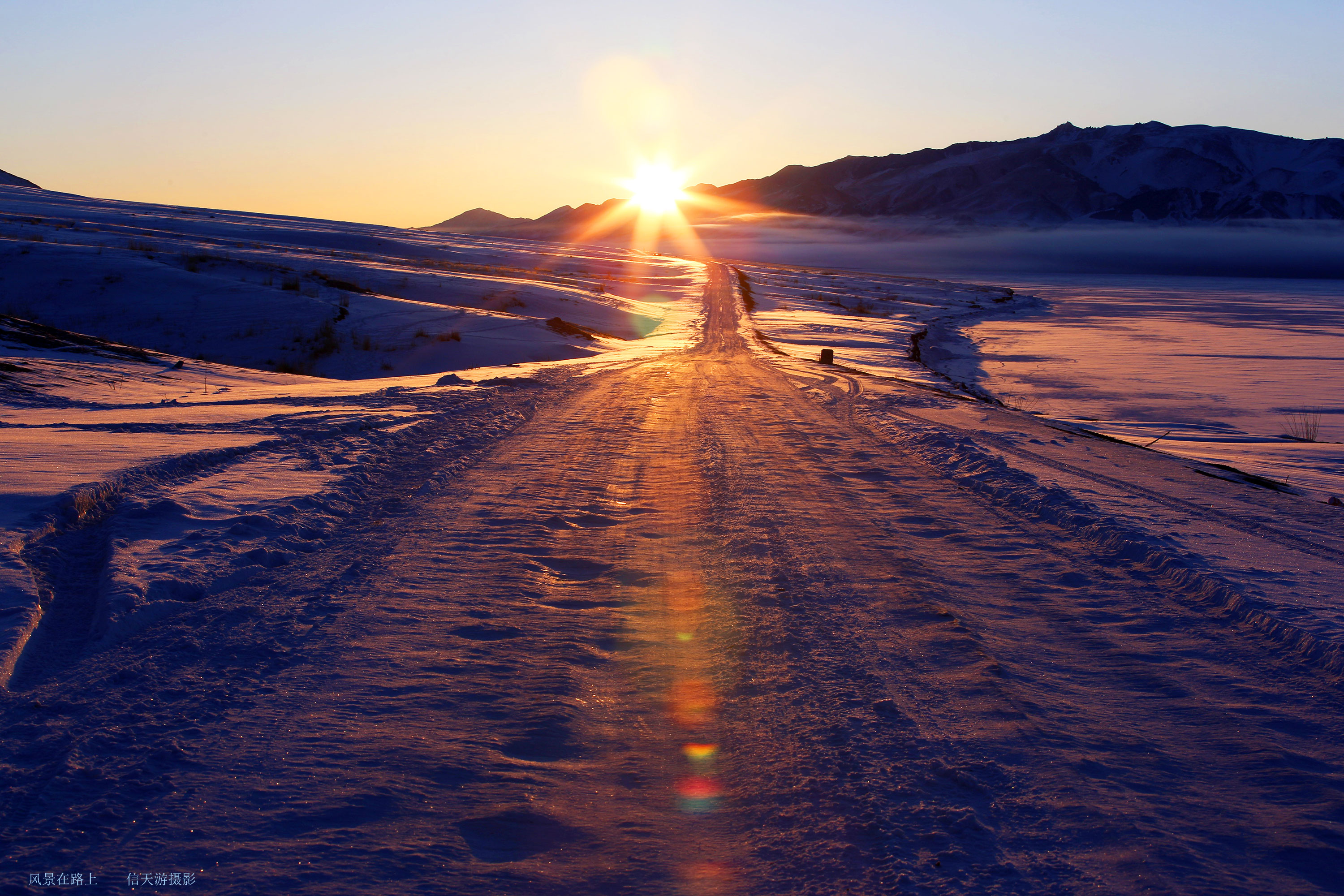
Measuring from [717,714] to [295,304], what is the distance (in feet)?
64.3

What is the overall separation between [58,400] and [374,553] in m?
6.81

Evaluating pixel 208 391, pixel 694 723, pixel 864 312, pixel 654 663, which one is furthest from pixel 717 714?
Answer: pixel 864 312

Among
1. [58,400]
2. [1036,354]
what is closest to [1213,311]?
[1036,354]

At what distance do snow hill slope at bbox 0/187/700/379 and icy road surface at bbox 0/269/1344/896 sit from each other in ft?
43.0

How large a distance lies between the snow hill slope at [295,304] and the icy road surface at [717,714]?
13.1 m

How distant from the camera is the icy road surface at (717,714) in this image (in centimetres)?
264

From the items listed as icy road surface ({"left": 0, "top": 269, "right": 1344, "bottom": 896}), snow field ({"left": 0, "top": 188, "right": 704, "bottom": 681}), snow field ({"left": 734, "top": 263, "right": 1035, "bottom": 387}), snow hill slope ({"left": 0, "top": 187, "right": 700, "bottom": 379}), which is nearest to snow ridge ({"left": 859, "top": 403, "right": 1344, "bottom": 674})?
icy road surface ({"left": 0, "top": 269, "right": 1344, "bottom": 896})

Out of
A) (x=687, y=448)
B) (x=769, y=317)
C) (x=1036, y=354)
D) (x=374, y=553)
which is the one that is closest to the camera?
(x=374, y=553)

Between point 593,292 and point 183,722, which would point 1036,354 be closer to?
point 593,292

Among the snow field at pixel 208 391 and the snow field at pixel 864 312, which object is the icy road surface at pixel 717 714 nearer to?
the snow field at pixel 208 391

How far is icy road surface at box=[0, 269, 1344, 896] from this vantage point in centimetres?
264

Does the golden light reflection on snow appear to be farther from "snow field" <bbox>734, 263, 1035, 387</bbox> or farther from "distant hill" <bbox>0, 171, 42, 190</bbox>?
"distant hill" <bbox>0, 171, 42, 190</bbox>

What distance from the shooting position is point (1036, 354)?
79.9ft

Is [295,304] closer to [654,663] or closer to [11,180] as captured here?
[654,663]
